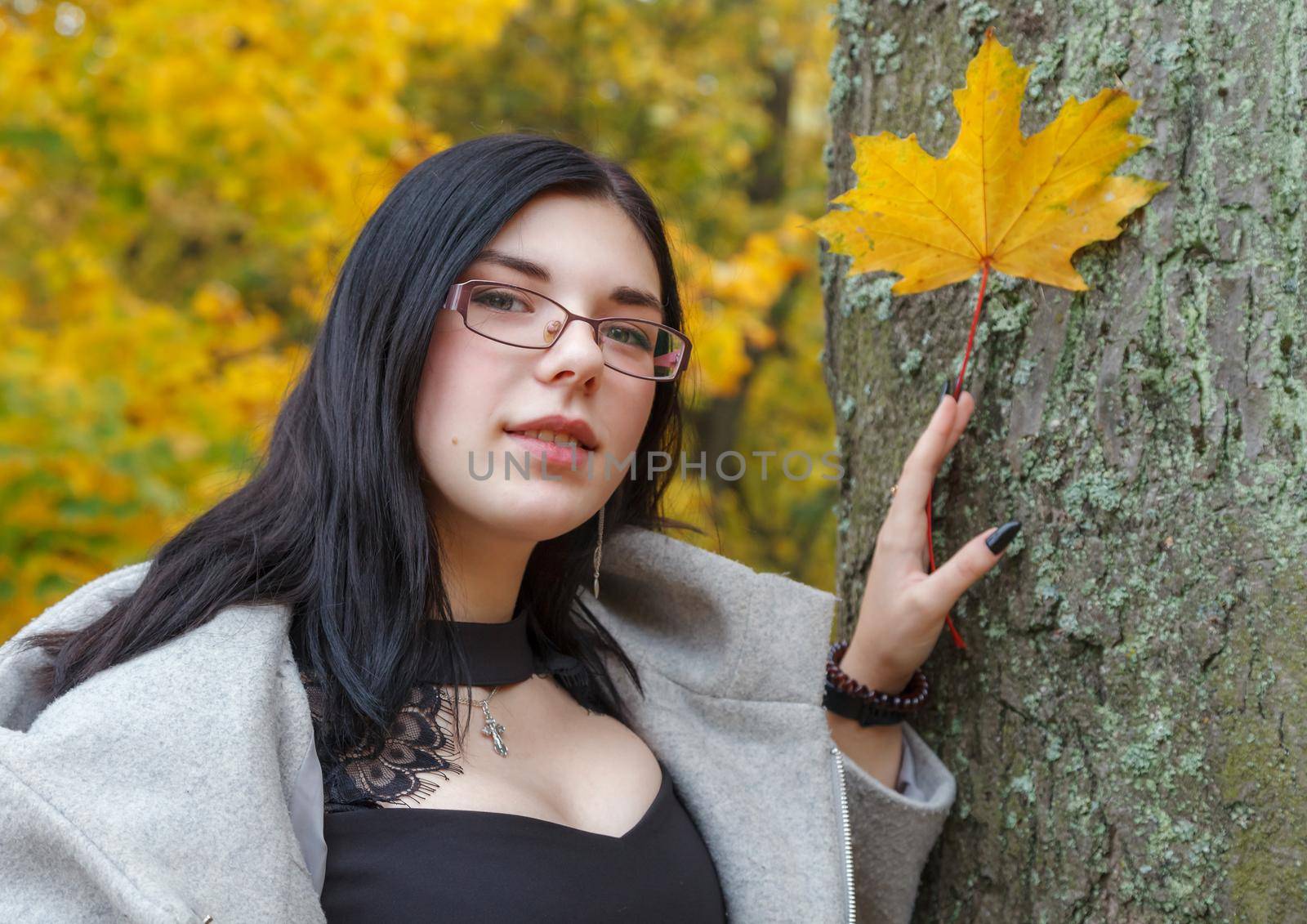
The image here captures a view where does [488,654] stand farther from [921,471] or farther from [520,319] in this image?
[921,471]

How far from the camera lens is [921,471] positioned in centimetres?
154

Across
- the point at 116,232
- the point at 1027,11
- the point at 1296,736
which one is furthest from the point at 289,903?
the point at 116,232

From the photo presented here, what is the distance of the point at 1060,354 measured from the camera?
56.2 inches

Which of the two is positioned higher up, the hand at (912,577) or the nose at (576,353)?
the nose at (576,353)

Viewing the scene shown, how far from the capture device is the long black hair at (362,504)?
51.7 inches

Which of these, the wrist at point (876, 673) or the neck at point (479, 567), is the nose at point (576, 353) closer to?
the neck at point (479, 567)

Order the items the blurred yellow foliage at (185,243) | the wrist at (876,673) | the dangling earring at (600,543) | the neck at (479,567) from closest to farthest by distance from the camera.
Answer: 1. the neck at (479,567)
2. the wrist at (876,673)
3. the dangling earring at (600,543)
4. the blurred yellow foliage at (185,243)

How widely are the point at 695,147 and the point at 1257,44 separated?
604 cm

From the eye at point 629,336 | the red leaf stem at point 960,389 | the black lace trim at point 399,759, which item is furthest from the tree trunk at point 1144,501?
the black lace trim at point 399,759

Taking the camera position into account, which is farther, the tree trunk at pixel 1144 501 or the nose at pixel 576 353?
the nose at pixel 576 353

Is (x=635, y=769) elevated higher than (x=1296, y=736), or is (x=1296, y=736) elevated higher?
(x=1296, y=736)

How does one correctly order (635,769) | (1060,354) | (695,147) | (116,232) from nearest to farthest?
(1060,354), (635,769), (116,232), (695,147)

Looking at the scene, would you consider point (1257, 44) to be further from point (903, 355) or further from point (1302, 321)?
point (903, 355)

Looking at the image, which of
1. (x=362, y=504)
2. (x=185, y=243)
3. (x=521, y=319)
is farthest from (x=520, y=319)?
(x=185, y=243)
